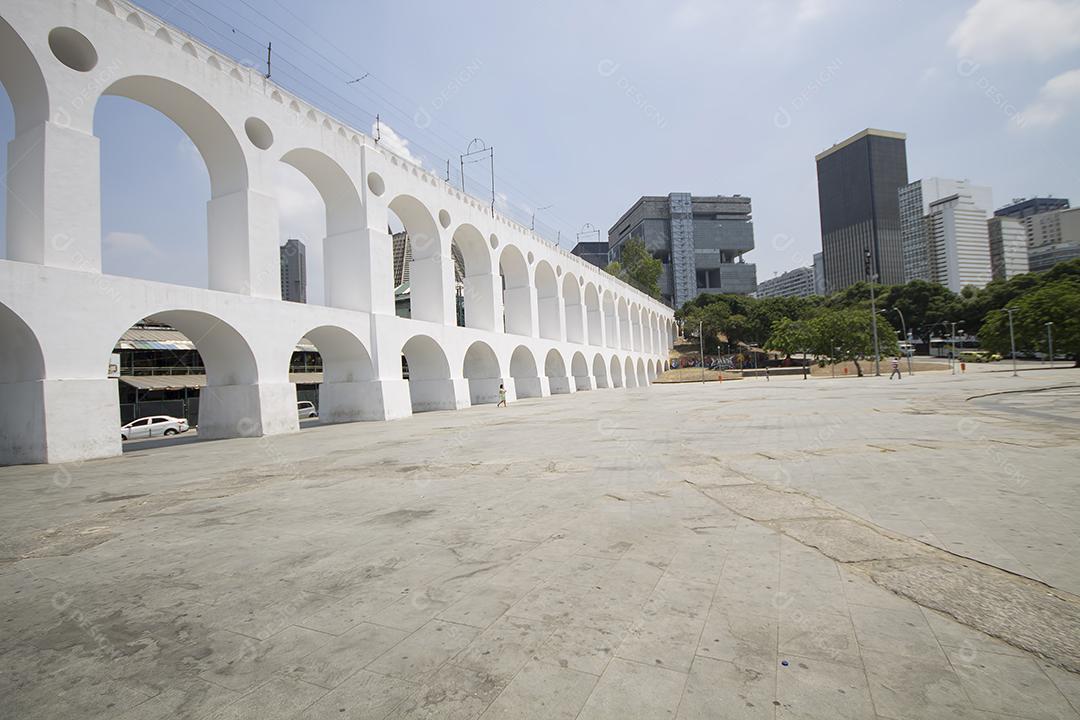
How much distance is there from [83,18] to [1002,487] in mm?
19166

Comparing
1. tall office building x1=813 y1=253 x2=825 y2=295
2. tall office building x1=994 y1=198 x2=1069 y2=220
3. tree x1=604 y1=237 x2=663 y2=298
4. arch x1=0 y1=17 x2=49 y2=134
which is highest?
tall office building x1=994 y1=198 x2=1069 y2=220

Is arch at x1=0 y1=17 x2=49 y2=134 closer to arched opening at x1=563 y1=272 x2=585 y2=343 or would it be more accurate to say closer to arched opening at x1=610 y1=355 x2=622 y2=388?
arched opening at x1=563 y1=272 x2=585 y2=343

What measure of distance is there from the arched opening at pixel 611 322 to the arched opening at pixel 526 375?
17691 millimetres

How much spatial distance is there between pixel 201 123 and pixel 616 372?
40.6m

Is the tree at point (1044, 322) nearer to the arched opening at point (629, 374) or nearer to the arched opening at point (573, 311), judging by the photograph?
the arched opening at point (629, 374)

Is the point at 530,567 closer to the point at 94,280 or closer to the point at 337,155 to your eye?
the point at 94,280

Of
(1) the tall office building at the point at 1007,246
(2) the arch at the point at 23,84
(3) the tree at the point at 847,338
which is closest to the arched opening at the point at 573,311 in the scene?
(3) the tree at the point at 847,338

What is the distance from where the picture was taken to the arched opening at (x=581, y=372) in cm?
4159

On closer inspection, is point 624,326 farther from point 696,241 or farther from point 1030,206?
point 1030,206

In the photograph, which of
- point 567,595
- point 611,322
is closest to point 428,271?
point 567,595

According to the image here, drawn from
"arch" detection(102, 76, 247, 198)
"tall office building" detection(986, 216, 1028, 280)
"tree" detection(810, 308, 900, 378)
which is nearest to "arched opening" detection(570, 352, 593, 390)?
"tree" detection(810, 308, 900, 378)

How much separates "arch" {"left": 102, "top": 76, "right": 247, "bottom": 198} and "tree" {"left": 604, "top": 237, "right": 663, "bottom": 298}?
65.7 m

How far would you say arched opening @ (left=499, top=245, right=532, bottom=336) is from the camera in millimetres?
33469

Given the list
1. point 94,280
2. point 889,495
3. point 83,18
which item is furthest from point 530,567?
point 83,18
